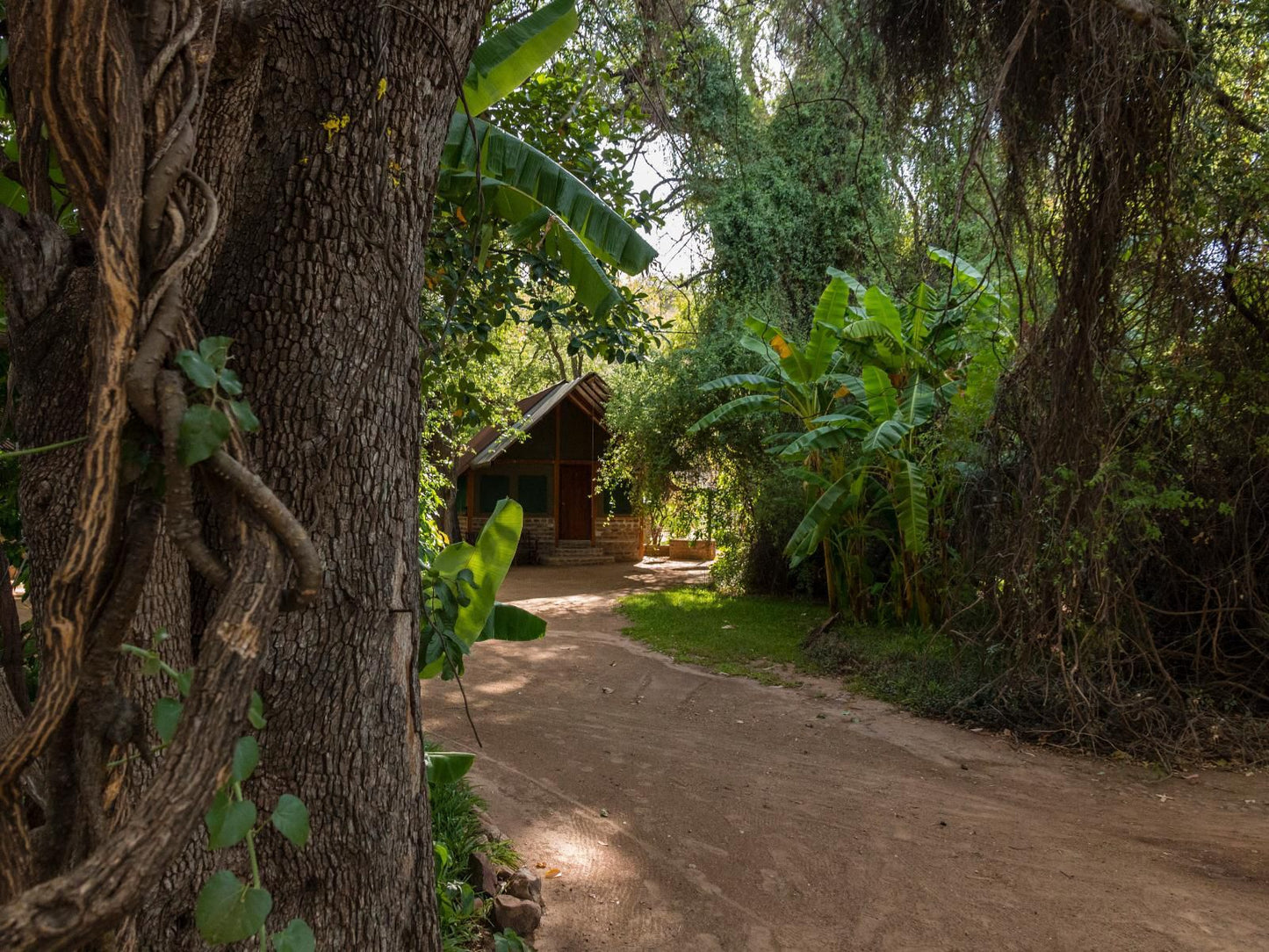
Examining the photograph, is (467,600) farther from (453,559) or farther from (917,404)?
(917,404)

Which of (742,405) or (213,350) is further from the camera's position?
(742,405)

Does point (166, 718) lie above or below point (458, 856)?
above

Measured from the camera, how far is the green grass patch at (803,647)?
873 centimetres

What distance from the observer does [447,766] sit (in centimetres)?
414

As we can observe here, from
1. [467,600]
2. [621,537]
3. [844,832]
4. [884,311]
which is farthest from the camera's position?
[621,537]

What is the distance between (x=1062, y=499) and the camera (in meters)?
6.64

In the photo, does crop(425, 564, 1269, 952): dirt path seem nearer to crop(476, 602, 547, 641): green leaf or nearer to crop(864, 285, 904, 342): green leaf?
crop(476, 602, 547, 641): green leaf

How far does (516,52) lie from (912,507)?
720 cm

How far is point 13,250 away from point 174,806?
1.27 meters

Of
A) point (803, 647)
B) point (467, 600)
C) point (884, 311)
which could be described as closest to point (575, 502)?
point (803, 647)

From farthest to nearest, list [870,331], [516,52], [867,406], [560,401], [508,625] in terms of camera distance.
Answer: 1. [560,401]
2. [867,406]
3. [870,331]
4. [508,625]
5. [516,52]

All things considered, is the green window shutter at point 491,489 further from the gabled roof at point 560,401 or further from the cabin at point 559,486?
the gabled roof at point 560,401

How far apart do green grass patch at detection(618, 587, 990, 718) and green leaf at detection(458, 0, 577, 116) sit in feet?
20.8

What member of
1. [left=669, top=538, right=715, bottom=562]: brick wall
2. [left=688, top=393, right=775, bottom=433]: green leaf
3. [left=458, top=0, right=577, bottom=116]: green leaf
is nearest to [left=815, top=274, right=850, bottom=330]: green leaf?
[left=688, top=393, right=775, bottom=433]: green leaf
